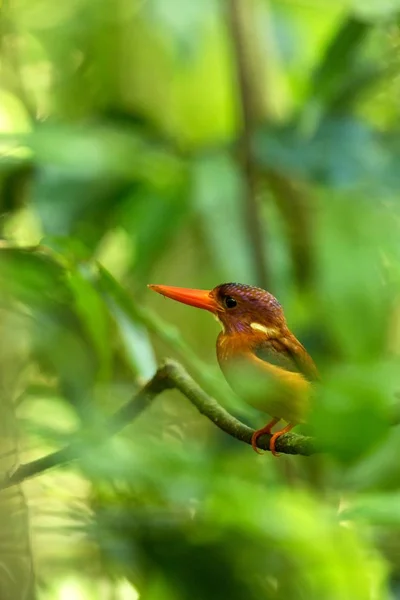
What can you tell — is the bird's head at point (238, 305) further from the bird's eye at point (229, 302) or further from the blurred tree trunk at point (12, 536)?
the blurred tree trunk at point (12, 536)

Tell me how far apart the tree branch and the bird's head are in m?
0.05

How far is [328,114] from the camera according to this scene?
1.71 meters

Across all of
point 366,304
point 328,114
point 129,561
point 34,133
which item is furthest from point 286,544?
point 328,114

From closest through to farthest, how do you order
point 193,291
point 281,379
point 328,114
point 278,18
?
point 281,379 < point 193,291 < point 328,114 < point 278,18

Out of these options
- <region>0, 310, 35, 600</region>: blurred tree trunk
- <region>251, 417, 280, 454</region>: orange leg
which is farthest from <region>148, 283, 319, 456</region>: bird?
<region>0, 310, 35, 600</region>: blurred tree trunk

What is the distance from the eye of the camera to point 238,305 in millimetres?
576

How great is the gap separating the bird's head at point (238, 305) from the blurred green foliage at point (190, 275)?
0.05 metres

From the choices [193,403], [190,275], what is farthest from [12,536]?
[190,275]

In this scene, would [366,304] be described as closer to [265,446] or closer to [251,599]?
[251,599]

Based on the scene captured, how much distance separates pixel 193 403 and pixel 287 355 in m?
0.10

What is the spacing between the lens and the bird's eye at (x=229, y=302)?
58 cm

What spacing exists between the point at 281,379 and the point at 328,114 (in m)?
1.27

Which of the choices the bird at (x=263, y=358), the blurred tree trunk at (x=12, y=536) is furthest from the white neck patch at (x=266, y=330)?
the blurred tree trunk at (x=12, y=536)

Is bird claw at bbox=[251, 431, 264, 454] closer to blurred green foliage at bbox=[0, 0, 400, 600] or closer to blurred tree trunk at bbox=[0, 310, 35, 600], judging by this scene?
blurred green foliage at bbox=[0, 0, 400, 600]
